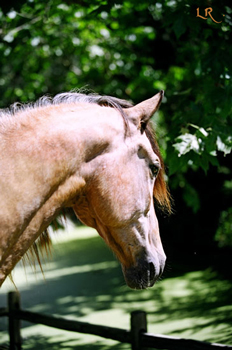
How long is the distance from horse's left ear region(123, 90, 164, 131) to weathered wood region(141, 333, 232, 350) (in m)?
1.86

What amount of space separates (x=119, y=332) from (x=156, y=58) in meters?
6.17

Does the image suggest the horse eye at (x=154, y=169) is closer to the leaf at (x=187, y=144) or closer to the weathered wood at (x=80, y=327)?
the leaf at (x=187, y=144)

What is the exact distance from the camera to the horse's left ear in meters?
1.77

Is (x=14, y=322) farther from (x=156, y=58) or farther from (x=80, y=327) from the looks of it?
(x=156, y=58)

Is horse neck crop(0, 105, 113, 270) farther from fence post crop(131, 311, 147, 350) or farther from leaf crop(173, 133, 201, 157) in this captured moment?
fence post crop(131, 311, 147, 350)

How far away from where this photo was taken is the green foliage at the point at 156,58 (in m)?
3.43

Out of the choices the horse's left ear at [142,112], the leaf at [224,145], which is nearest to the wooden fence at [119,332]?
the leaf at [224,145]

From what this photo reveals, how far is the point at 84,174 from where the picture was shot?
163 centimetres

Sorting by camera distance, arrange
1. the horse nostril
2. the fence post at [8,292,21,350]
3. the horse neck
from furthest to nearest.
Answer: the fence post at [8,292,21,350]
the horse nostril
the horse neck

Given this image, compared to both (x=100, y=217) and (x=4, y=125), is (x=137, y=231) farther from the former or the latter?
(x=4, y=125)

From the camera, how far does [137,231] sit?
Answer: 5.67 feet

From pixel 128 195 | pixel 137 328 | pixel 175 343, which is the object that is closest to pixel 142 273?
pixel 128 195

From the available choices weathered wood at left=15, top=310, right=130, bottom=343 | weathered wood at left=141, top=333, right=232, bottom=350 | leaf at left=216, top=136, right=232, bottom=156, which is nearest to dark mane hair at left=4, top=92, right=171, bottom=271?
leaf at left=216, top=136, right=232, bottom=156

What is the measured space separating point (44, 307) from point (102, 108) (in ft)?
20.5
